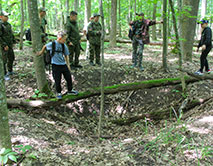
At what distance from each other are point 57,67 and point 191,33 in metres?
6.85

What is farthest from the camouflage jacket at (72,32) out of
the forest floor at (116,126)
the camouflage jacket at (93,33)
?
the forest floor at (116,126)

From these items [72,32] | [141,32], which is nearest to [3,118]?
[72,32]

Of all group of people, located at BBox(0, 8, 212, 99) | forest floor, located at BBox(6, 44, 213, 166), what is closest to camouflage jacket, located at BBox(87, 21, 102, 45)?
group of people, located at BBox(0, 8, 212, 99)

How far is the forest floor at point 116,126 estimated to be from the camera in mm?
2984

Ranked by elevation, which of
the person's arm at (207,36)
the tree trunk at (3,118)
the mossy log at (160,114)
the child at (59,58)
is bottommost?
the mossy log at (160,114)

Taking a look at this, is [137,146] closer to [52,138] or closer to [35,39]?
[52,138]

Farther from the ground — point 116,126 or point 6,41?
point 6,41

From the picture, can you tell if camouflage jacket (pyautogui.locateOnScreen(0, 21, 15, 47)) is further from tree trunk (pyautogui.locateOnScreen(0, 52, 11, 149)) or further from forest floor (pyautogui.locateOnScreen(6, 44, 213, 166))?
tree trunk (pyautogui.locateOnScreen(0, 52, 11, 149))

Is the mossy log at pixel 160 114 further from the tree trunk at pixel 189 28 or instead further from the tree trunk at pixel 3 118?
the tree trunk at pixel 189 28

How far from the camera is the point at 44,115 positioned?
511cm

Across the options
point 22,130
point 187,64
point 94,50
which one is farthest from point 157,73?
point 22,130

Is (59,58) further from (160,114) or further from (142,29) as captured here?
(142,29)

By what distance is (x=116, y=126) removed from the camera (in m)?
5.46

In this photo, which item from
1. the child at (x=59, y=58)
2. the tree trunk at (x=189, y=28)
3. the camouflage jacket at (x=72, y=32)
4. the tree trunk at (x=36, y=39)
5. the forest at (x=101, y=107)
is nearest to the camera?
the forest at (x=101, y=107)
